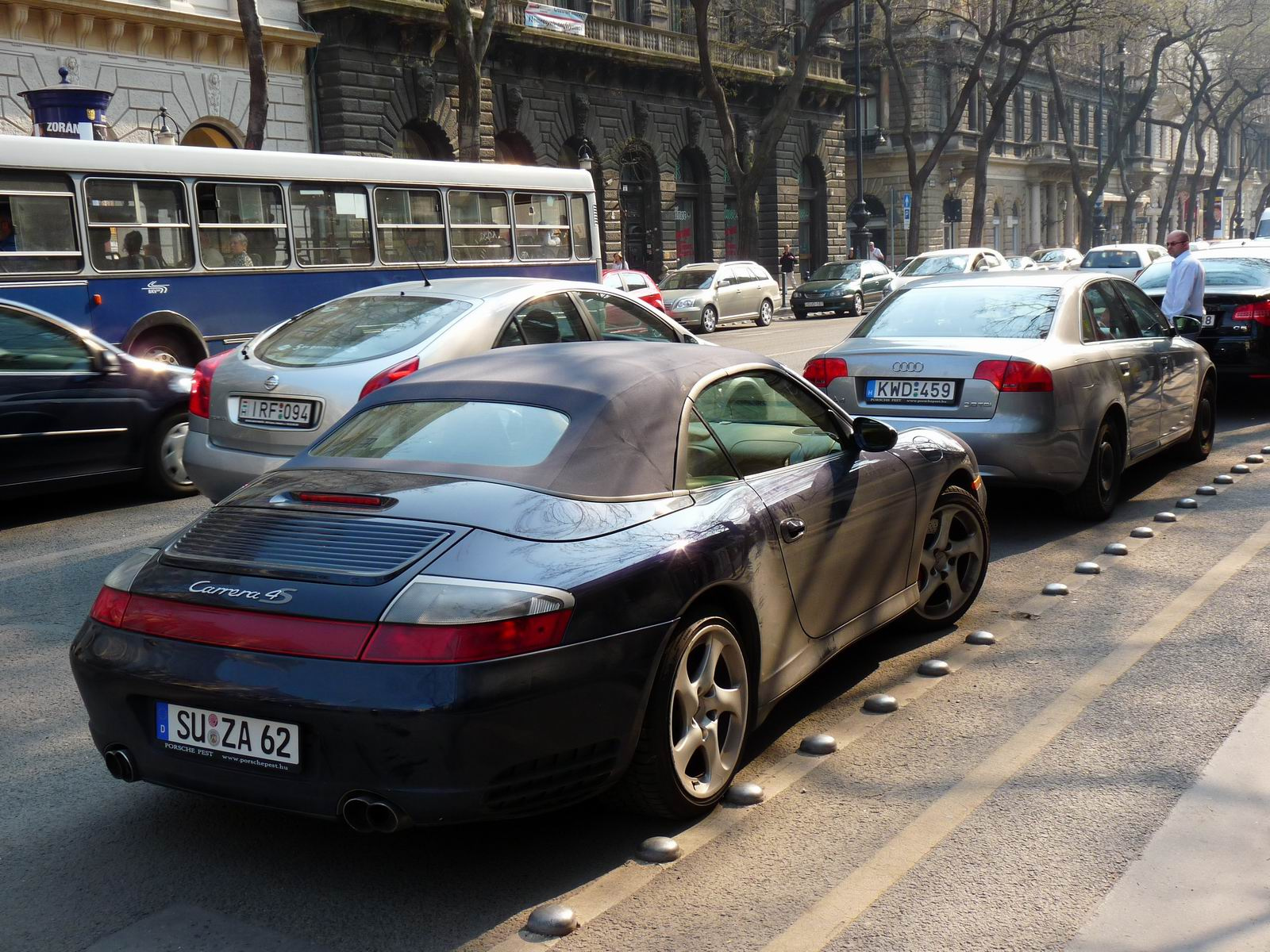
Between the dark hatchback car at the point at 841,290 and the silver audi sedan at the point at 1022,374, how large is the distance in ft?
85.3

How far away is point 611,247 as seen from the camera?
127 feet

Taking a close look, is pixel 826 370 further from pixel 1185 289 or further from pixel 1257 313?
pixel 1257 313

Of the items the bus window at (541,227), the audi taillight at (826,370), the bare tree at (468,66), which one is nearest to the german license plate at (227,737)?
the audi taillight at (826,370)

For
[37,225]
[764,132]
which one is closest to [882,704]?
[37,225]

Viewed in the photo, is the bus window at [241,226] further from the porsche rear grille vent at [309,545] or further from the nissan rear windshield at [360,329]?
the porsche rear grille vent at [309,545]

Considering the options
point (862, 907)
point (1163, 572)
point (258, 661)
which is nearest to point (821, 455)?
point (862, 907)

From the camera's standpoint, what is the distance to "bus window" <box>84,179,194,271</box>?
1351cm

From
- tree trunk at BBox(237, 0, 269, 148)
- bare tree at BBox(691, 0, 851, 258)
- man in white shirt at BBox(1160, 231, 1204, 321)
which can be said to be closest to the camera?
man in white shirt at BBox(1160, 231, 1204, 321)

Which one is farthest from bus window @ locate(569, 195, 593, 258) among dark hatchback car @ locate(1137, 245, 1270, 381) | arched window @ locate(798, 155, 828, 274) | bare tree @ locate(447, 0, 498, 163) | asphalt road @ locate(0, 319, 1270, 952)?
arched window @ locate(798, 155, 828, 274)

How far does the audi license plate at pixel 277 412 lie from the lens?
7.49 m

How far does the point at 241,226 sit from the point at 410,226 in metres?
2.32

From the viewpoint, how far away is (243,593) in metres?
3.53

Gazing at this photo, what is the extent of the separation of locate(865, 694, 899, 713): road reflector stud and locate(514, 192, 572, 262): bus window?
45.4ft

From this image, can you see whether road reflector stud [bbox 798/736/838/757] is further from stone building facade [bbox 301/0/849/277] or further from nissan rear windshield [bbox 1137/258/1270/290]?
stone building facade [bbox 301/0/849/277]
